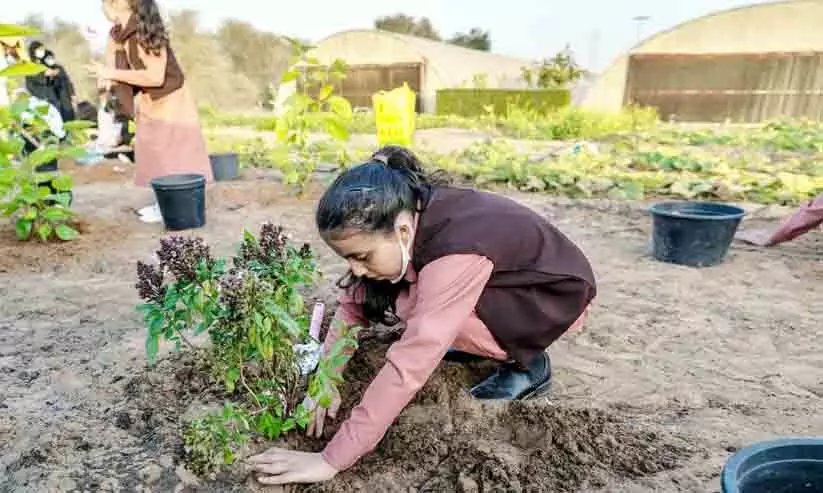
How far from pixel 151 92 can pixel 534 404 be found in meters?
3.93

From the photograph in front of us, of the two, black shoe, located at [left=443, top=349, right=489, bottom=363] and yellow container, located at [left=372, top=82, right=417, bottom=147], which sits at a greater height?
yellow container, located at [left=372, top=82, right=417, bottom=147]

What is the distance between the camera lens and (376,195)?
1.52 metres

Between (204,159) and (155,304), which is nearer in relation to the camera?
(155,304)

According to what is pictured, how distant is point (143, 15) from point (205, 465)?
371cm

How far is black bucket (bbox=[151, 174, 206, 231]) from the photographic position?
155 inches

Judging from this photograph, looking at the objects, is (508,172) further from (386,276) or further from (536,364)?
(386,276)

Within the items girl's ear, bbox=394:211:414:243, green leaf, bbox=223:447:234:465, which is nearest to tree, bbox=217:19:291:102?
girl's ear, bbox=394:211:414:243

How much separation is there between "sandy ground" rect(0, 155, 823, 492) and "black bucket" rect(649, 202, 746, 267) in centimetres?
A: 12

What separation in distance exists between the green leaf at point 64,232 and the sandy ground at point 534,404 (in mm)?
272

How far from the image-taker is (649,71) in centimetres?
1466

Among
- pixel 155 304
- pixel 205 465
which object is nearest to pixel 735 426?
pixel 205 465

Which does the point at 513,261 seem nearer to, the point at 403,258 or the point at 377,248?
the point at 403,258

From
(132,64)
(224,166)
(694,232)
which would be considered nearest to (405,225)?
(694,232)

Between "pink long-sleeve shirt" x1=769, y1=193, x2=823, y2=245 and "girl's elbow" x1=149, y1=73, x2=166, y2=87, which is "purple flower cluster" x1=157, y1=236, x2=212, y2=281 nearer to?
"pink long-sleeve shirt" x1=769, y1=193, x2=823, y2=245
